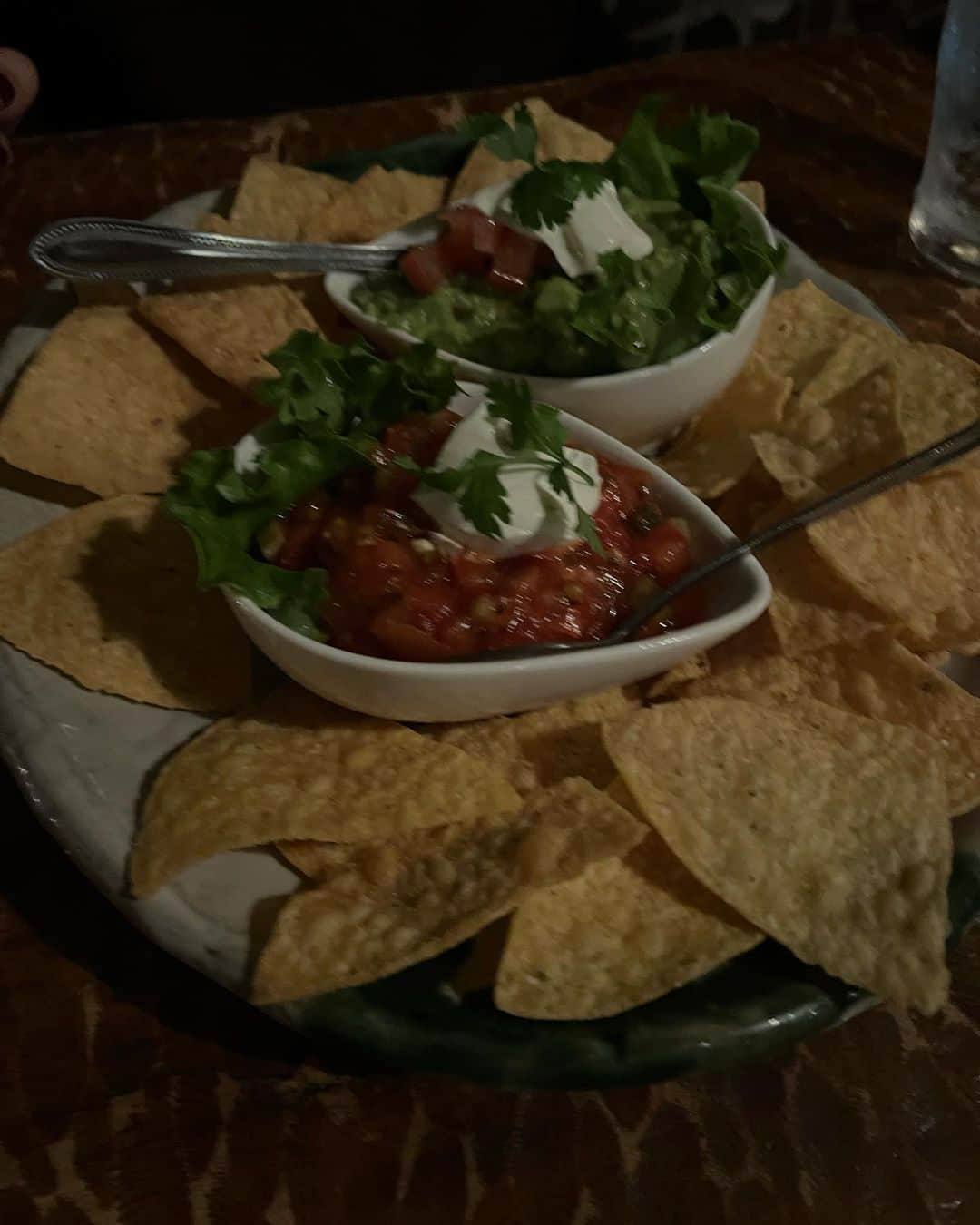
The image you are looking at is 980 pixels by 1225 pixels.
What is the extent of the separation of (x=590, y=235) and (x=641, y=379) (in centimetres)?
22

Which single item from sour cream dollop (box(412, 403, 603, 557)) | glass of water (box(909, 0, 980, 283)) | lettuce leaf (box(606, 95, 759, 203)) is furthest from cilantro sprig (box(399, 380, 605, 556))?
glass of water (box(909, 0, 980, 283))

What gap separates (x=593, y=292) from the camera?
162 cm

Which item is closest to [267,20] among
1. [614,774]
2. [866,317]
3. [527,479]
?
[866,317]

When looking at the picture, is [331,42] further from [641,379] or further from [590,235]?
[641,379]

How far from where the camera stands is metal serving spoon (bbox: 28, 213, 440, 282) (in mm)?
1702

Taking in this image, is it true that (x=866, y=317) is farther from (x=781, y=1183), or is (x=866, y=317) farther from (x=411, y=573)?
(x=781, y=1183)

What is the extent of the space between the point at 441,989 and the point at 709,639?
0.54 m

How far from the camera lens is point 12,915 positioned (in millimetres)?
1396

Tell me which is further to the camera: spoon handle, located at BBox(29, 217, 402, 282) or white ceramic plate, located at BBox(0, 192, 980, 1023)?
spoon handle, located at BBox(29, 217, 402, 282)

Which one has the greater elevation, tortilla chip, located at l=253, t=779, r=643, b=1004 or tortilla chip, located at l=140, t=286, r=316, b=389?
tortilla chip, located at l=140, t=286, r=316, b=389

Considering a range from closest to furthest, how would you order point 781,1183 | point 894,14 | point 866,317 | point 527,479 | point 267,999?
1. point 267,999
2. point 781,1183
3. point 527,479
4. point 866,317
5. point 894,14

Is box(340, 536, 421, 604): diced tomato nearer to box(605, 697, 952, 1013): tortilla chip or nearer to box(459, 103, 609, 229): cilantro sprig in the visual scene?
box(605, 697, 952, 1013): tortilla chip

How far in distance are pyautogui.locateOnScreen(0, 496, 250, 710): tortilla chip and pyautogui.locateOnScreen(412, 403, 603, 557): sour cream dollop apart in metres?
0.36

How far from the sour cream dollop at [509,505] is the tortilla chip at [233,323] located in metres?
0.45
